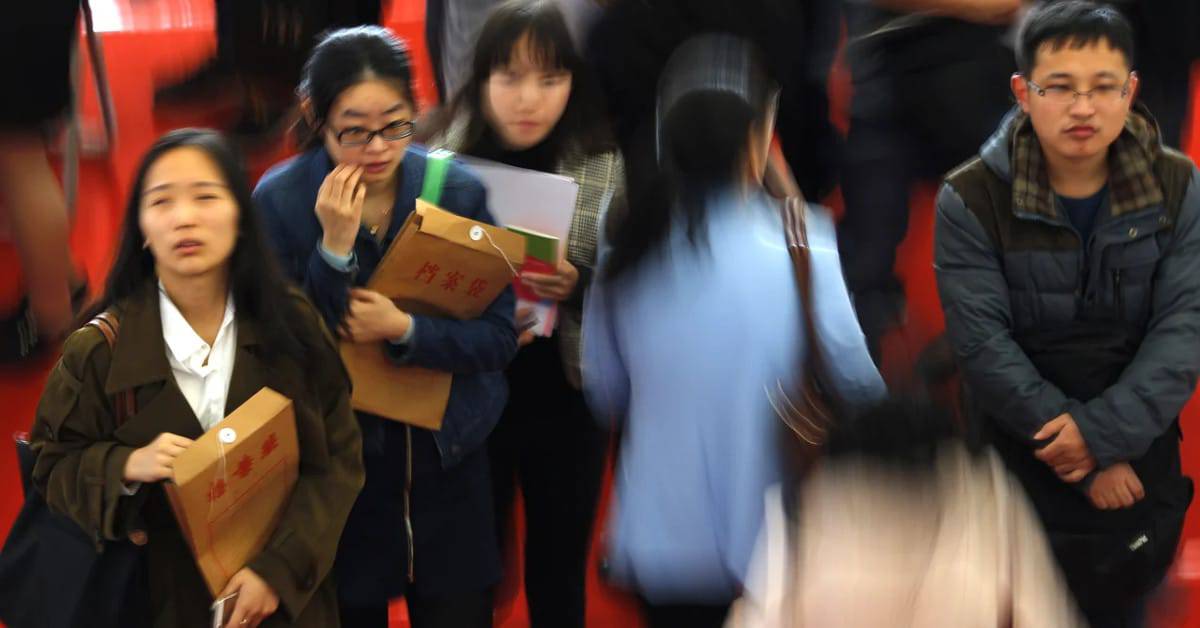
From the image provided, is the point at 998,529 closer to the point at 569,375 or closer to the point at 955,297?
the point at 955,297

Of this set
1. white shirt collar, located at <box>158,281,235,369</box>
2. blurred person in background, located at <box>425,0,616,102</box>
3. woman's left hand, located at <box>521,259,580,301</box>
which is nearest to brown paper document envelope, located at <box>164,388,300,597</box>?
white shirt collar, located at <box>158,281,235,369</box>

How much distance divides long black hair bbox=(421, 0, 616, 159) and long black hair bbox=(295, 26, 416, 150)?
34 cm

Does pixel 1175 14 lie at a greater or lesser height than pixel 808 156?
greater

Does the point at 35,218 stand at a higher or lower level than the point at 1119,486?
lower

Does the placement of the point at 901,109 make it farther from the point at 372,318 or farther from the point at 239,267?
the point at 239,267

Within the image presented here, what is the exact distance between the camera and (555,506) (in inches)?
118

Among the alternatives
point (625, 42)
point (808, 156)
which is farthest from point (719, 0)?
point (808, 156)

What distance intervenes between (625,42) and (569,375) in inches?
30.0

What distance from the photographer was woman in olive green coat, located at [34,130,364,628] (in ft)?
7.44

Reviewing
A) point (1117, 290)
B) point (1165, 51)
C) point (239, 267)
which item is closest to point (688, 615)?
point (239, 267)

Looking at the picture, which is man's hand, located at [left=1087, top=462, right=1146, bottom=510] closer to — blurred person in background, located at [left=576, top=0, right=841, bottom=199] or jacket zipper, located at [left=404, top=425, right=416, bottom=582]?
blurred person in background, located at [left=576, top=0, right=841, bottom=199]

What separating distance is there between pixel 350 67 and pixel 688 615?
1076mm

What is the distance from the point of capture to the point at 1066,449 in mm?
2766

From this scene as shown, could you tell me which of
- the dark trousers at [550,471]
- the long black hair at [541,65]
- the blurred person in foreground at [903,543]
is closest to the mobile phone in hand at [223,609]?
the dark trousers at [550,471]
